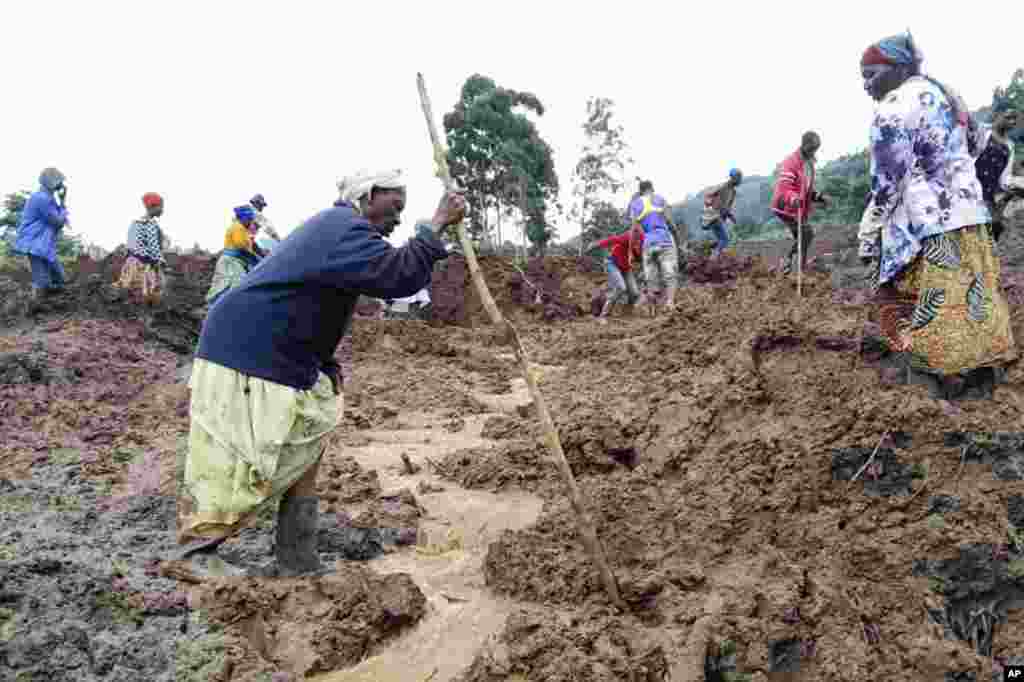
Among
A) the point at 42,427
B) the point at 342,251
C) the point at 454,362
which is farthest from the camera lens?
the point at 454,362

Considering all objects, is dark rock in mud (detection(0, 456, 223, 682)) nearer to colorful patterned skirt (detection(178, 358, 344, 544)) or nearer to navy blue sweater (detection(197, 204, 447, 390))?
colorful patterned skirt (detection(178, 358, 344, 544))

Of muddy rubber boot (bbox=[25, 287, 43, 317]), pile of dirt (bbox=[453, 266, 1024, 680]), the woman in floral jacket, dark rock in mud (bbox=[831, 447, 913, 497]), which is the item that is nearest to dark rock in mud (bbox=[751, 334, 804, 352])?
pile of dirt (bbox=[453, 266, 1024, 680])

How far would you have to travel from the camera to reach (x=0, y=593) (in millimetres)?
2607

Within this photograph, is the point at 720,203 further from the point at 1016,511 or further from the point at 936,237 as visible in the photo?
the point at 1016,511

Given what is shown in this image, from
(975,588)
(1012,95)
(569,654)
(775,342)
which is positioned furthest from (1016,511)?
(1012,95)

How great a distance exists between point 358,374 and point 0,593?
532cm

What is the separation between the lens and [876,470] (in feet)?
9.61

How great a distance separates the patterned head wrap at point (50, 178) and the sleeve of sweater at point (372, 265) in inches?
300

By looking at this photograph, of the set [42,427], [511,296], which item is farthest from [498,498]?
[511,296]

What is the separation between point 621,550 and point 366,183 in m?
1.71

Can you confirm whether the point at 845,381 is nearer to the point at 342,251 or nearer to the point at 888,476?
the point at 888,476

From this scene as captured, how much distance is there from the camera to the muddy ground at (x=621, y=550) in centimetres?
238

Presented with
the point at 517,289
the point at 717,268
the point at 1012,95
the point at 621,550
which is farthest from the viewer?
the point at 1012,95

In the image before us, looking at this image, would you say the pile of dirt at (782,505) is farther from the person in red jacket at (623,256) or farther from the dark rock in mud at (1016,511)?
the person in red jacket at (623,256)
